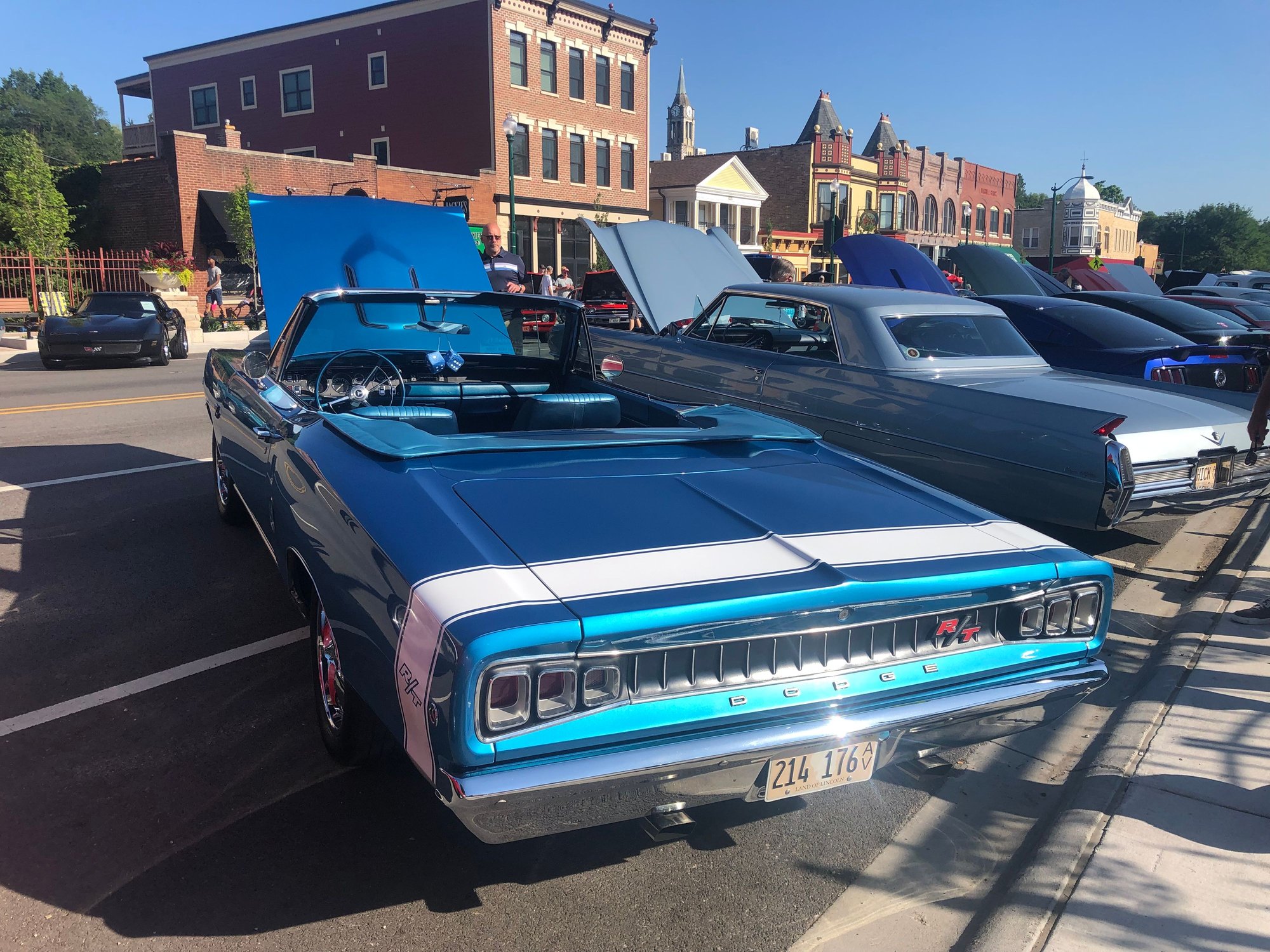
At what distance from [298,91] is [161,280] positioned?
1874 centimetres

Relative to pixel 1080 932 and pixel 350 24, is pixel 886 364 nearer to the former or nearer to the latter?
pixel 1080 932

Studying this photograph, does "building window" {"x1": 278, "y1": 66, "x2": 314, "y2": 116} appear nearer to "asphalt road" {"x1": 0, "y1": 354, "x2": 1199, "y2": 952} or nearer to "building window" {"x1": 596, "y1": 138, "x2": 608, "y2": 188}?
"building window" {"x1": 596, "y1": 138, "x2": 608, "y2": 188}

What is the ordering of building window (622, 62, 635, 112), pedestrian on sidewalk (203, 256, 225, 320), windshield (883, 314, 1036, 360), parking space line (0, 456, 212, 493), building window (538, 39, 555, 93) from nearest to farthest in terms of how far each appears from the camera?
windshield (883, 314, 1036, 360) → parking space line (0, 456, 212, 493) → pedestrian on sidewalk (203, 256, 225, 320) → building window (538, 39, 555, 93) → building window (622, 62, 635, 112)

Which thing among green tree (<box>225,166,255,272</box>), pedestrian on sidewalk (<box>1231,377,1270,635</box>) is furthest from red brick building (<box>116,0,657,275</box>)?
pedestrian on sidewalk (<box>1231,377,1270,635</box>)

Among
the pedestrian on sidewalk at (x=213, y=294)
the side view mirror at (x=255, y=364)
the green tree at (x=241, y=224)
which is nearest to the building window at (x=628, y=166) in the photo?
the green tree at (x=241, y=224)

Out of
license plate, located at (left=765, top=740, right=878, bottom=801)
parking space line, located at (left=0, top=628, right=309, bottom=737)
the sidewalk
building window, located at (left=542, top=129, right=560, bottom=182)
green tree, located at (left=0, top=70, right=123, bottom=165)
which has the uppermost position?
green tree, located at (left=0, top=70, right=123, bottom=165)

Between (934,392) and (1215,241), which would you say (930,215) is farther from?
(934,392)

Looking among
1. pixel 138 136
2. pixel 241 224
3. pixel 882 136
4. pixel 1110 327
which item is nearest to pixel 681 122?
pixel 882 136

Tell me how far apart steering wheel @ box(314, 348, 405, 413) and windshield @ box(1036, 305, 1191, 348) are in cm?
611

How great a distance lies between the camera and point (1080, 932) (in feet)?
8.35

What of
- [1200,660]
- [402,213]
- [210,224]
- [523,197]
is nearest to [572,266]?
[523,197]

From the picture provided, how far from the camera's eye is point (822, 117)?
61.6 meters

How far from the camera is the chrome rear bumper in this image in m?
2.13

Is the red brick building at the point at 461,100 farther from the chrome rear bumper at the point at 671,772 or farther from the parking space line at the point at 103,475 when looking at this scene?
the chrome rear bumper at the point at 671,772
